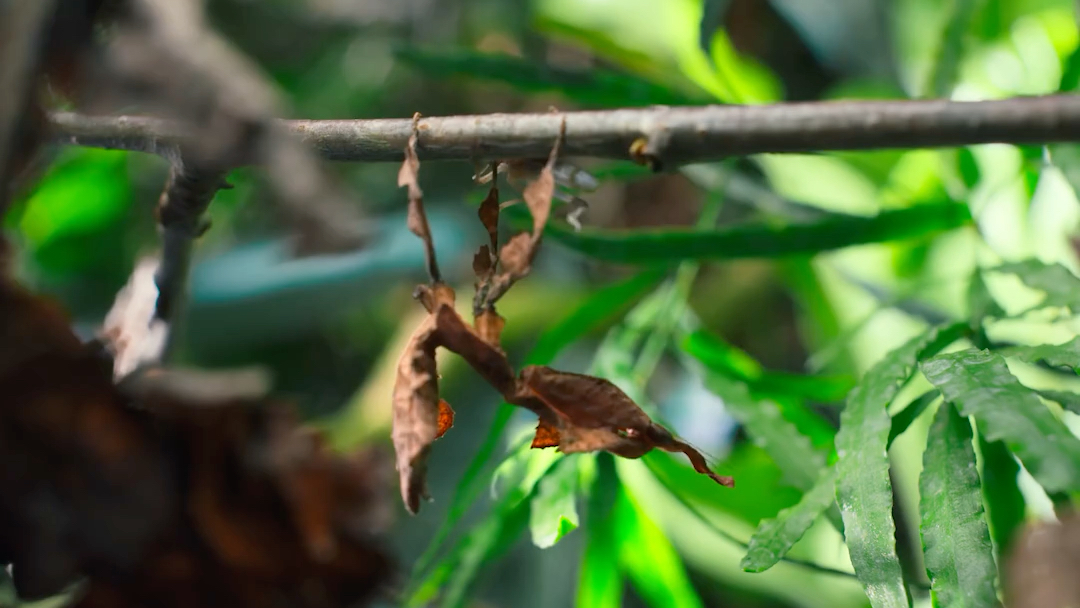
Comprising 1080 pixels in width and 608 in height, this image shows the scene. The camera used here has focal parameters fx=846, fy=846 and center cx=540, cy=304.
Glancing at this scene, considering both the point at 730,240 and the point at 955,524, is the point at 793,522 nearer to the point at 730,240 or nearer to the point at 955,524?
the point at 955,524

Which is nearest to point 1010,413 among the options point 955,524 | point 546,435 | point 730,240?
point 955,524

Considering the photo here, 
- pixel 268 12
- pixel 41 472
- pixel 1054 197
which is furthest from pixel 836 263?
pixel 268 12

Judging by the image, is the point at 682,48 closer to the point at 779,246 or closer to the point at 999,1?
the point at 999,1

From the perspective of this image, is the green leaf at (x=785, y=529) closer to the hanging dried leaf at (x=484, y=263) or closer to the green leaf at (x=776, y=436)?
the green leaf at (x=776, y=436)

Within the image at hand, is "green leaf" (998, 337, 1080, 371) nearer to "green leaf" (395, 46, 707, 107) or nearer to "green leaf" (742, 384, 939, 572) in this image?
"green leaf" (742, 384, 939, 572)

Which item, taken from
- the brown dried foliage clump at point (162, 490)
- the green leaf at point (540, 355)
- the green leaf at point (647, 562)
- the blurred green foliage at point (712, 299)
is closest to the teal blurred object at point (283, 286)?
the blurred green foliage at point (712, 299)

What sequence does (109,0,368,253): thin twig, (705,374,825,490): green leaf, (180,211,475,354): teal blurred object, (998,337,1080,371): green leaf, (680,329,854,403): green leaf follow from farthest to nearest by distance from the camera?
1. (180,211,475,354): teal blurred object
2. (680,329,854,403): green leaf
3. (705,374,825,490): green leaf
4. (998,337,1080,371): green leaf
5. (109,0,368,253): thin twig

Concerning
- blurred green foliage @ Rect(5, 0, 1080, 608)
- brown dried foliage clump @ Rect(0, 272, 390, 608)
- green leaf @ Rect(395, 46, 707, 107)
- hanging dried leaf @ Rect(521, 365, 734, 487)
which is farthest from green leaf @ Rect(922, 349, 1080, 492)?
brown dried foliage clump @ Rect(0, 272, 390, 608)
